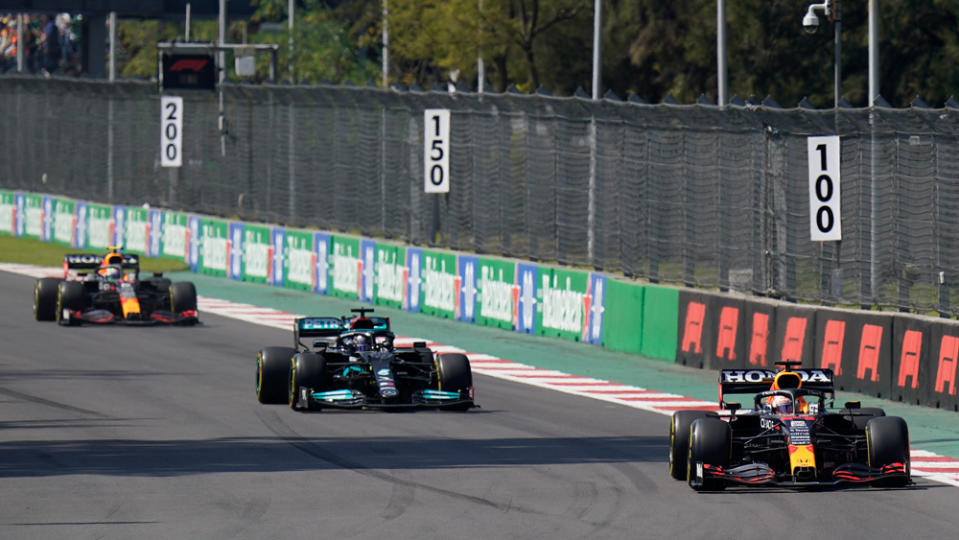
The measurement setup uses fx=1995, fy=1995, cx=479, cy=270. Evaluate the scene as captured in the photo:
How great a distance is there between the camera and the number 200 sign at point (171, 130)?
1591 inches

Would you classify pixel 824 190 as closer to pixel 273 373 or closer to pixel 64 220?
pixel 273 373

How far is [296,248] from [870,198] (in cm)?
1584

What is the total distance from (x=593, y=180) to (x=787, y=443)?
502 inches

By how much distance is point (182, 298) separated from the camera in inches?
1109

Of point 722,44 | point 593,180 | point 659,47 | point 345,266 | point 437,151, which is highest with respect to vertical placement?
point 659,47

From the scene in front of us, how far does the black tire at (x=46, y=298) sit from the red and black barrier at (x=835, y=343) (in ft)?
31.0

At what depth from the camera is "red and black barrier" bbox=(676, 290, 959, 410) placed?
19453mm

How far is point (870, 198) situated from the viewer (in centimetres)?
2103

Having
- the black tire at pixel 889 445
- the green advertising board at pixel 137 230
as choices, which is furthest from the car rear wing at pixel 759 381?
the green advertising board at pixel 137 230

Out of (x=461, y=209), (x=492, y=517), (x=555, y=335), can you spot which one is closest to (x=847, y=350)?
(x=555, y=335)

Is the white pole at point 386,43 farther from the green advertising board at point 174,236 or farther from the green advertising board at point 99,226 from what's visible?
the green advertising board at point 174,236

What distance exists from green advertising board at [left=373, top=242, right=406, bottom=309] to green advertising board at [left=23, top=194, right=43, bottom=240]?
16.1 metres

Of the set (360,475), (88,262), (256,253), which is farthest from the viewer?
(256,253)

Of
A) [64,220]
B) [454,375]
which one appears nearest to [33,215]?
[64,220]
